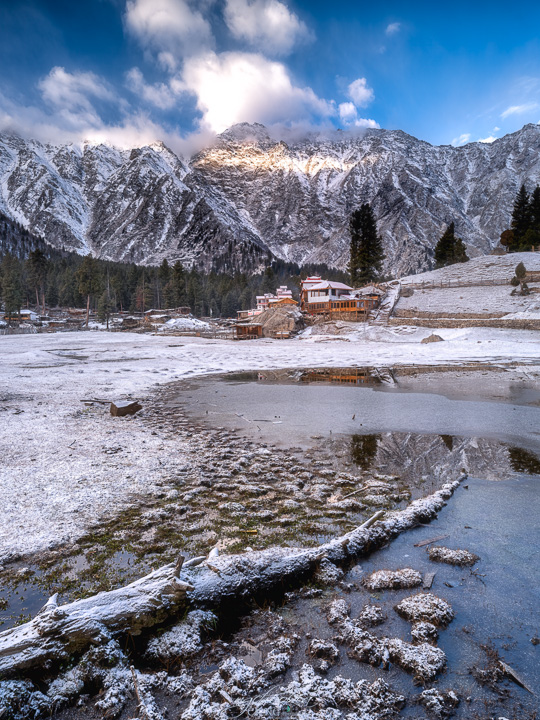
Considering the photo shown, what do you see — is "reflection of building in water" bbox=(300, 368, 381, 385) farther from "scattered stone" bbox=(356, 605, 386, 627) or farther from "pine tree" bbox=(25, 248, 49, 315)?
"pine tree" bbox=(25, 248, 49, 315)

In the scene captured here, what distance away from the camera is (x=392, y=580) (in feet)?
16.1

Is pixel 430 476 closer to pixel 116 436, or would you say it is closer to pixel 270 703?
pixel 270 703

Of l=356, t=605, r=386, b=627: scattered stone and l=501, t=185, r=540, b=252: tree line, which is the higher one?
l=501, t=185, r=540, b=252: tree line

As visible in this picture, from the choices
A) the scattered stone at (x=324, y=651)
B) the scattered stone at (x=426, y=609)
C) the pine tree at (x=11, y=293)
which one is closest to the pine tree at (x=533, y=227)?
the scattered stone at (x=426, y=609)

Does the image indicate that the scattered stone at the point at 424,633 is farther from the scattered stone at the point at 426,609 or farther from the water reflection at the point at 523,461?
the water reflection at the point at 523,461

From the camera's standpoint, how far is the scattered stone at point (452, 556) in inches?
210

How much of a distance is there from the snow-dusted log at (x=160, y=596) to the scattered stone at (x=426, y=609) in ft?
3.69

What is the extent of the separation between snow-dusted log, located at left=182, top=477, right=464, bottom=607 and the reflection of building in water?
1743cm

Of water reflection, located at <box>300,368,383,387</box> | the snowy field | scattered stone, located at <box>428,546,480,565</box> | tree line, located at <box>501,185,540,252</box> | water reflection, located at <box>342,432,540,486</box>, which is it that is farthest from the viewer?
tree line, located at <box>501,185,540,252</box>

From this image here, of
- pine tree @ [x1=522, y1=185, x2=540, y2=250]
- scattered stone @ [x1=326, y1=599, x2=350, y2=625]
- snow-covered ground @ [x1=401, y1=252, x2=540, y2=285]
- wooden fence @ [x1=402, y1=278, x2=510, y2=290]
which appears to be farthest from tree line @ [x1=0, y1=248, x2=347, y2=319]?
scattered stone @ [x1=326, y1=599, x2=350, y2=625]

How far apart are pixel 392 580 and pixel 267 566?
1.72 meters

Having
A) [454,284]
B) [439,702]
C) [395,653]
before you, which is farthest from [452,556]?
A: [454,284]

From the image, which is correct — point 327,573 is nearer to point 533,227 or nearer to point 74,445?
point 74,445

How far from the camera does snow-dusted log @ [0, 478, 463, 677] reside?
3443 millimetres
